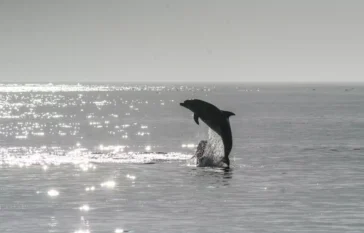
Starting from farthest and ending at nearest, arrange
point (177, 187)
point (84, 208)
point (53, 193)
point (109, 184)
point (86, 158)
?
point (86, 158)
point (109, 184)
point (177, 187)
point (53, 193)
point (84, 208)

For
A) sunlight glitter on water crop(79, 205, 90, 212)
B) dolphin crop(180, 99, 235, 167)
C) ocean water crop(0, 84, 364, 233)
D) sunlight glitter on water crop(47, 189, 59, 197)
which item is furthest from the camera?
dolphin crop(180, 99, 235, 167)

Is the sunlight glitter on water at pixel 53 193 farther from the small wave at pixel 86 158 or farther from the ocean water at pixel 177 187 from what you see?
the small wave at pixel 86 158

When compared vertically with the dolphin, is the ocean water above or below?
below

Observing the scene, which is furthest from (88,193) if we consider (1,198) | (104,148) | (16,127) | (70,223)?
(16,127)

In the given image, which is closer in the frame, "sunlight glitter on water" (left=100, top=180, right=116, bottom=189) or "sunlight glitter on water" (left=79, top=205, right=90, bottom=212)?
"sunlight glitter on water" (left=79, top=205, right=90, bottom=212)

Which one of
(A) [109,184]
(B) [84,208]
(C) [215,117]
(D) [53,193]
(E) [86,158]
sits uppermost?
(C) [215,117]

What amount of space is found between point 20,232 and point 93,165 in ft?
66.6

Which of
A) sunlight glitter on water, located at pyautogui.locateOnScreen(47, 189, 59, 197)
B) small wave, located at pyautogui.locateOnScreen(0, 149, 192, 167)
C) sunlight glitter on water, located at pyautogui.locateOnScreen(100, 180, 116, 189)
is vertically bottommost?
sunlight glitter on water, located at pyautogui.locateOnScreen(47, 189, 59, 197)

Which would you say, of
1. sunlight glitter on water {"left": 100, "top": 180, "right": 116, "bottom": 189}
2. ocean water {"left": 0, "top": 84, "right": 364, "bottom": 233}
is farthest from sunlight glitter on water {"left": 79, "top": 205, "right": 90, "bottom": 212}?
sunlight glitter on water {"left": 100, "top": 180, "right": 116, "bottom": 189}

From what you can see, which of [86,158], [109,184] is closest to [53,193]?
[109,184]

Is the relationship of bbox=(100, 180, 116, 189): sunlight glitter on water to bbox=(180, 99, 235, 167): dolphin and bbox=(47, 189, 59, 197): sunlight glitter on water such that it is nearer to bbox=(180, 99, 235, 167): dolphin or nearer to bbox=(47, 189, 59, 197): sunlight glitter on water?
bbox=(47, 189, 59, 197): sunlight glitter on water

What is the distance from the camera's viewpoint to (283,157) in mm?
52531

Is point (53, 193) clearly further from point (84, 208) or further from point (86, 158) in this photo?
point (86, 158)

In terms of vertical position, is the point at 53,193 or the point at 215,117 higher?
the point at 215,117
